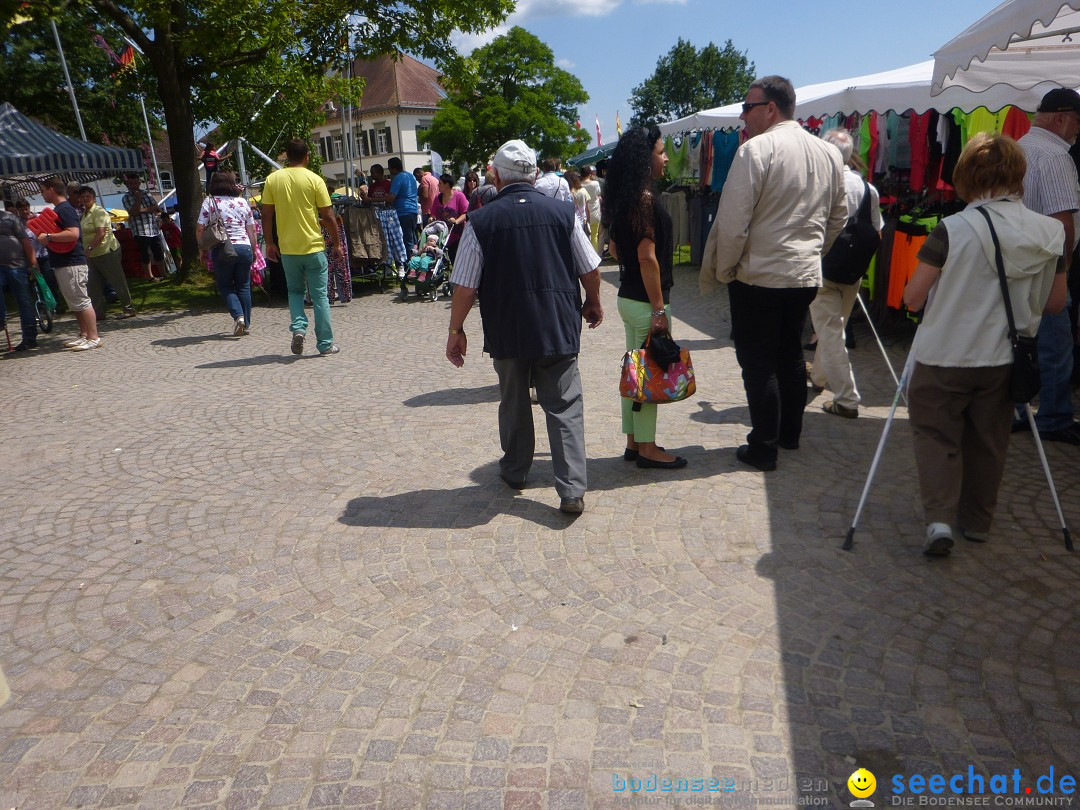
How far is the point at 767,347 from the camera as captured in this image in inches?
183

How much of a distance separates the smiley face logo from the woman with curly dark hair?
258 cm

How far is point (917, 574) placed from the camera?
137 inches

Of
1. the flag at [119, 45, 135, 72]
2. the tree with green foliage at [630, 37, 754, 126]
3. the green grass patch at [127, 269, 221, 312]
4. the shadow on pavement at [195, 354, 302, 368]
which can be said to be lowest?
the shadow on pavement at [195, 354, 302, 368]

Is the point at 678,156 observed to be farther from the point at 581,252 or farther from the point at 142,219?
the point at 581,252

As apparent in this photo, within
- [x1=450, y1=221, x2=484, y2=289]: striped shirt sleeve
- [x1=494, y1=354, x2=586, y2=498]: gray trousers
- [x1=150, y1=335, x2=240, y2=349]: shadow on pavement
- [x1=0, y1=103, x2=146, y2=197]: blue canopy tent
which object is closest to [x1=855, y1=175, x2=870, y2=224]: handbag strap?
[x1=494, y1=354, x2=586, y2=498]: gray trousers

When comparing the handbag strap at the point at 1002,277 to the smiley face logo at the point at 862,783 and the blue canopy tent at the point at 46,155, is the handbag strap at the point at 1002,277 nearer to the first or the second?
the smiley face logo at the point at 862,783

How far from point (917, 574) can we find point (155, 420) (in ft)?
18.8

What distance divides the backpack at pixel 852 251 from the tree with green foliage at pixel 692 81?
89017 mm

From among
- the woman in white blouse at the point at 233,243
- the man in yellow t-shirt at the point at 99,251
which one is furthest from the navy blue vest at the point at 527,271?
the man in yellow t-shirt at the point at 99,251

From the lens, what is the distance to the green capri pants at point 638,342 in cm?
457

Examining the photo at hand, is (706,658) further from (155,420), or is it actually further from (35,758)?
(155,420)

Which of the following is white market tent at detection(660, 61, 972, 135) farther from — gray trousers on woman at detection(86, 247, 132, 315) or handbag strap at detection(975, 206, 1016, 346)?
gray trousers on woman at detection(86, 247, 132, 315)

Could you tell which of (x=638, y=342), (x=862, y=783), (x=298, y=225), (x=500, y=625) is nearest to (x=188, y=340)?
(x=298, y=225)

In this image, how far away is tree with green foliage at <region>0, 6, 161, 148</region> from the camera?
2469 centimetres
